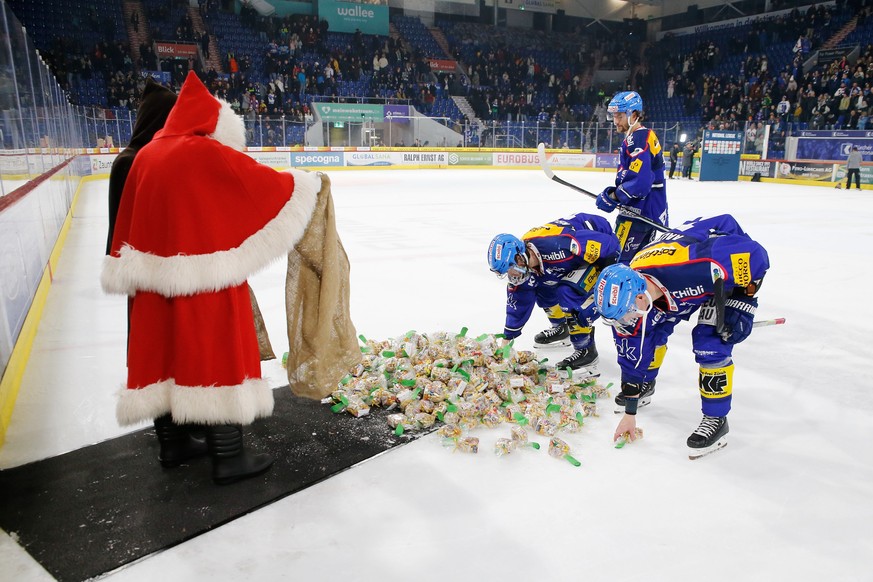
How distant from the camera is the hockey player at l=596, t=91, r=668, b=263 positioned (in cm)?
414

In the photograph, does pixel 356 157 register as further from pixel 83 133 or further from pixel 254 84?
pixel 83 133

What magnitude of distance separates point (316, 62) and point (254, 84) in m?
3.30

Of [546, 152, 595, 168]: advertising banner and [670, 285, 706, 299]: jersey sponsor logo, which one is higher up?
[546, 152, 595, 168]: advertising banner

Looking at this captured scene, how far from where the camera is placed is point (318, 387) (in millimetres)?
2371

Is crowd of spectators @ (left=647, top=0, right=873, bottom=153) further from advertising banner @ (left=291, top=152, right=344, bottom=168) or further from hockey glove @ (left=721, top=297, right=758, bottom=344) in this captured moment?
hockey glove @ (left=721, top=297, right=758, bottom=344)

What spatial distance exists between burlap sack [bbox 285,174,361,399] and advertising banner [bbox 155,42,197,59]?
2236 centimetres

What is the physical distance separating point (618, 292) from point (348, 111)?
1960 cm

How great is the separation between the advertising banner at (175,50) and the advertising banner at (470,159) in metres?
9.98

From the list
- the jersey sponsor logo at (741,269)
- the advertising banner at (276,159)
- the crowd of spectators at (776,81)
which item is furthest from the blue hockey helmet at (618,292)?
the crowd of spectators at (776,81)

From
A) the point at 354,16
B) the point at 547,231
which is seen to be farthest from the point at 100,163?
the point at 547,231

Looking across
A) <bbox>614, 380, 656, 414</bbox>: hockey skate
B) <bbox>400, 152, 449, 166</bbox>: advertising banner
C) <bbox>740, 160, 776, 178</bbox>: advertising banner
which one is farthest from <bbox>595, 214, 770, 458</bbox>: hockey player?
<bbox>400, 152, 449, 166</bbox>: advertising banner

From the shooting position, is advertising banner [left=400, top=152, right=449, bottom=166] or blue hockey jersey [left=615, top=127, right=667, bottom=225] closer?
blue hockey jersey [left=615, top=127, right=667, bottom=225]

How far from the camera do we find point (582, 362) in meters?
3.47

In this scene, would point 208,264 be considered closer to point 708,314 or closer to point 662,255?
point 662,255
